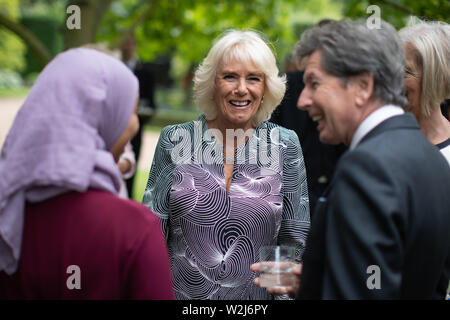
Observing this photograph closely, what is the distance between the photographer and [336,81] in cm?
239

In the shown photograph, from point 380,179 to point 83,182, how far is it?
38.4 inches

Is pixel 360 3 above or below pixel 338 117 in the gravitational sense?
above

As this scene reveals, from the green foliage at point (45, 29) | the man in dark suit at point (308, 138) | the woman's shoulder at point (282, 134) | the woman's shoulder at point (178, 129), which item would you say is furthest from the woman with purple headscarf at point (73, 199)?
the green foliage at point (45, 29)

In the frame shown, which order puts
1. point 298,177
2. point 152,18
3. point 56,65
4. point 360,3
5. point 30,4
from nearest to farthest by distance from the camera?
1. point 56,65
2. point 298,177
3. point 360,3
4. point 152,18
5. point 30,4

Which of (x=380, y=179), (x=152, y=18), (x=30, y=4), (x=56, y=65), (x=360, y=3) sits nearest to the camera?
(x=380, y=179)

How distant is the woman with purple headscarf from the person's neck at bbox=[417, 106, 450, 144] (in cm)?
198

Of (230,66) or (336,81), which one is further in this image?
(230,66)

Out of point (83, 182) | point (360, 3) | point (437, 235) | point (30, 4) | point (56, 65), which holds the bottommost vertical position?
point (437, 235)

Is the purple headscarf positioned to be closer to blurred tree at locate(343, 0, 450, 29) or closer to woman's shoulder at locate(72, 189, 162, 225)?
woman's shoulder at locate(72, 189, 162, 225)

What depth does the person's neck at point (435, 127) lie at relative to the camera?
3697 mm

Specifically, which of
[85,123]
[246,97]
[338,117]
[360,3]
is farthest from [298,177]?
[360,3]

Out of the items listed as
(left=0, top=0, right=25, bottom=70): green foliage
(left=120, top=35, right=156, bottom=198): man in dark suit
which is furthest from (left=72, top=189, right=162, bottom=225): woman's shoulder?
(left=0, top=0, right=25, bottom=70): green foliage

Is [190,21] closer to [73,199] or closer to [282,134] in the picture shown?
[282,134]

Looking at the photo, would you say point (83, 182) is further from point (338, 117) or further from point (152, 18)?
point (152, 18)
